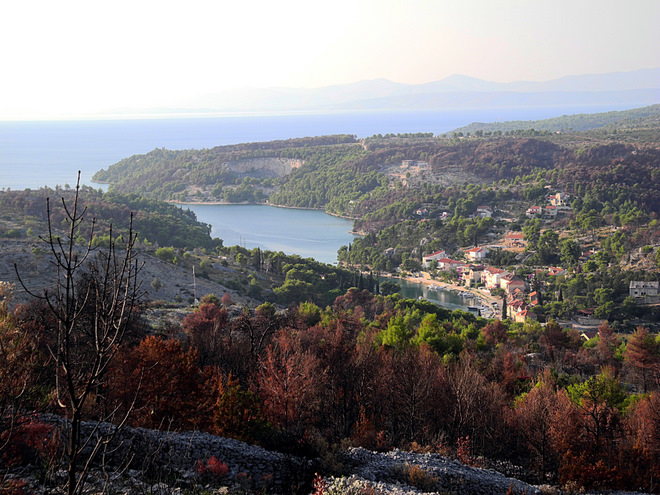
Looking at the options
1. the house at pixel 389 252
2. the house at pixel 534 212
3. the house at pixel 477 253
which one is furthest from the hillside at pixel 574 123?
the house at pixel 477 253

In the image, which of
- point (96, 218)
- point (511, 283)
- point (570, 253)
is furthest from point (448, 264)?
point (96, 218)

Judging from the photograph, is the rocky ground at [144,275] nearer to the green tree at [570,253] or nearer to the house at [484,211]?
the green tree at [570,253]

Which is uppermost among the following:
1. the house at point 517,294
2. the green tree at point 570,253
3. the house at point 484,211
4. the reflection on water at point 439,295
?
the house at point 484,211

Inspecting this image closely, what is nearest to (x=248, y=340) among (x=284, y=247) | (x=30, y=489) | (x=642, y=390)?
(x=30, y=489)

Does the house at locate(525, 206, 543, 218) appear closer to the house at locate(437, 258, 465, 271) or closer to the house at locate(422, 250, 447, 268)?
the house at locate(422, 250, 447, 268)

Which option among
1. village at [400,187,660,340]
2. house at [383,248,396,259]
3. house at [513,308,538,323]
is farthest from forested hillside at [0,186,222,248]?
house at [513,308,538,323]

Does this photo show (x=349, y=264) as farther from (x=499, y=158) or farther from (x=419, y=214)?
(x=499, y=158)

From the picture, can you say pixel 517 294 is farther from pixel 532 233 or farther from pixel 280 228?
pixel 280 228
